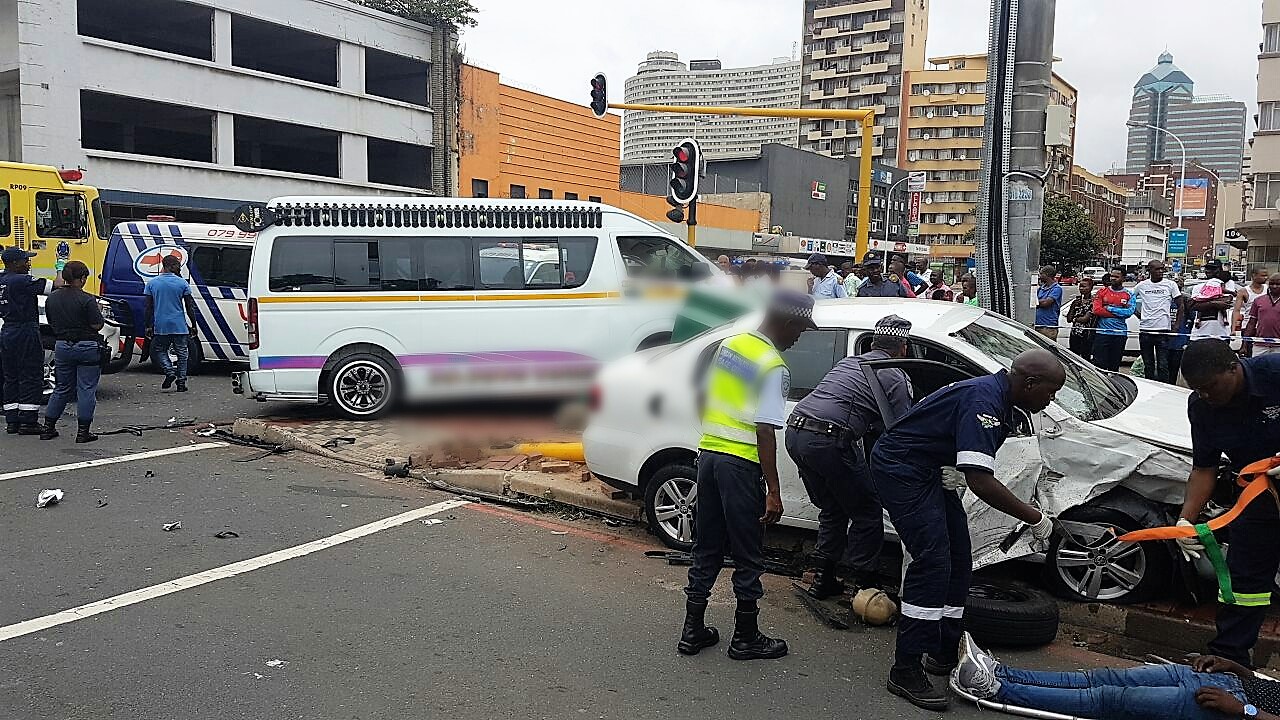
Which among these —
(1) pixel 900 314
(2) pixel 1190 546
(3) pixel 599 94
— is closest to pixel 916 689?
(2) pixel 1190 546

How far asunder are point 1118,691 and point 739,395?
200 centimetres

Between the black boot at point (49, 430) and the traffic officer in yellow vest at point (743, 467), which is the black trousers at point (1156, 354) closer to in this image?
the traffic officer in yellow vest at point (743, 467)

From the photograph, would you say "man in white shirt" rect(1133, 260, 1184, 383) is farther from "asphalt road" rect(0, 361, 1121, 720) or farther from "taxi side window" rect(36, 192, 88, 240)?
"taxi side window" rect(36, 192, 88, 240)

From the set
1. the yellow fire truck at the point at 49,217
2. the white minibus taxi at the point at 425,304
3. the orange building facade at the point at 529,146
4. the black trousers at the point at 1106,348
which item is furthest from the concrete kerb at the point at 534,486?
the orange building facade at the point at 529,146

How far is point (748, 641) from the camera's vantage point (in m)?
4.61

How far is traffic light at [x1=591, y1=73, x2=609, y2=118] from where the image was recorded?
1656 cm

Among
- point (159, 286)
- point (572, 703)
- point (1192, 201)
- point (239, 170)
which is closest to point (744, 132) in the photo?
point (1192, 201)

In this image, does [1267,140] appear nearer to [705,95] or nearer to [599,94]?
[599,94]

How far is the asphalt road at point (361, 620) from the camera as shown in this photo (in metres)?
4.12

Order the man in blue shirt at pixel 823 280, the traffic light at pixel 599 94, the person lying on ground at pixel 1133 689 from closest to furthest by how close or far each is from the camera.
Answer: the person lying on ground at pixel 1133 689
the man in blue shirt at pixel 823 280
the traffic light at pixel 599 94

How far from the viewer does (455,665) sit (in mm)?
4473

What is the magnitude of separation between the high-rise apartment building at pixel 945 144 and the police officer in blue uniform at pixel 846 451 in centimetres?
8284

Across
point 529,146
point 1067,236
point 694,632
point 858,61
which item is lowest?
point 694,632

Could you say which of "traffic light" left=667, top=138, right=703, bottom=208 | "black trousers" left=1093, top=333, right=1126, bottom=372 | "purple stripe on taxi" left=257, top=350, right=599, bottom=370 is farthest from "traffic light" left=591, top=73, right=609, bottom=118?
"black trousers" left=1093, top=333, right=1126, bottom=372
